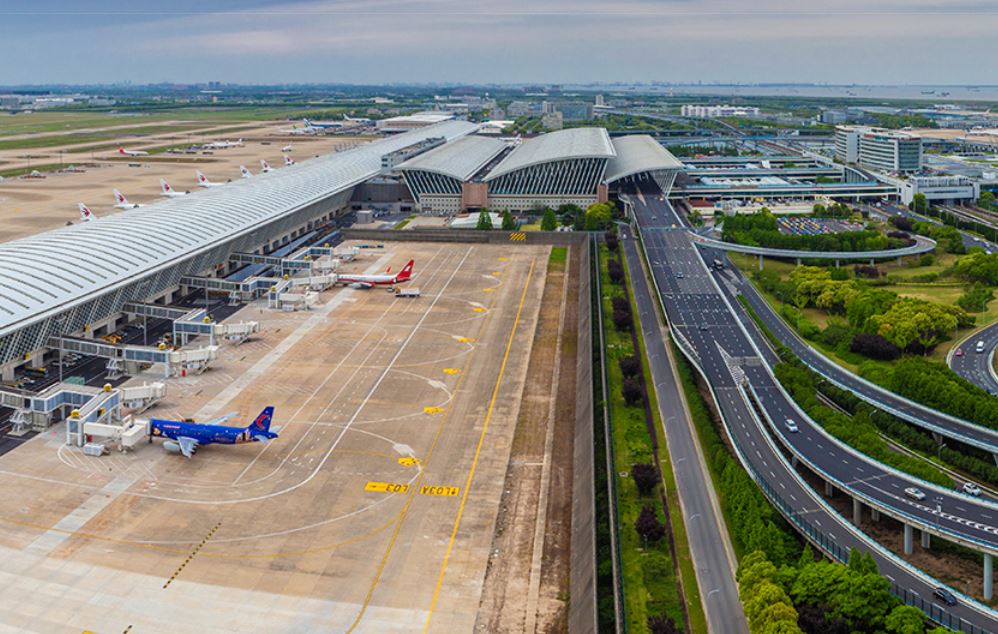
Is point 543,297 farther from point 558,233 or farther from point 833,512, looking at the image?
point 833,512

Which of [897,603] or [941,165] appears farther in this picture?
[941,165]

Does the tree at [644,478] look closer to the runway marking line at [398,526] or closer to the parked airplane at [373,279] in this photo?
the runway marking line at [398,526]

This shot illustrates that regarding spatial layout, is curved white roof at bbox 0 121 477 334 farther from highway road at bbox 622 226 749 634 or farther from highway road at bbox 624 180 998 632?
highway road at bbox 624 180 998 632

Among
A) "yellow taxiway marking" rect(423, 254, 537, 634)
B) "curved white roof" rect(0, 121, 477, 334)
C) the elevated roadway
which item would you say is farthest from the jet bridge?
A: the elevated roadway

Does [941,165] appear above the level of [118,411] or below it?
above

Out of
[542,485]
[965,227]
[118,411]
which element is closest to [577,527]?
[542,485]

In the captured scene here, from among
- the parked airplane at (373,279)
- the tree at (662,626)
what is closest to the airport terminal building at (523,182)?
the parked airplane at (373,279)

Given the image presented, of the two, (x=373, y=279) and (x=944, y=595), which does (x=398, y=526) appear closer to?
(x=944, y=595)
